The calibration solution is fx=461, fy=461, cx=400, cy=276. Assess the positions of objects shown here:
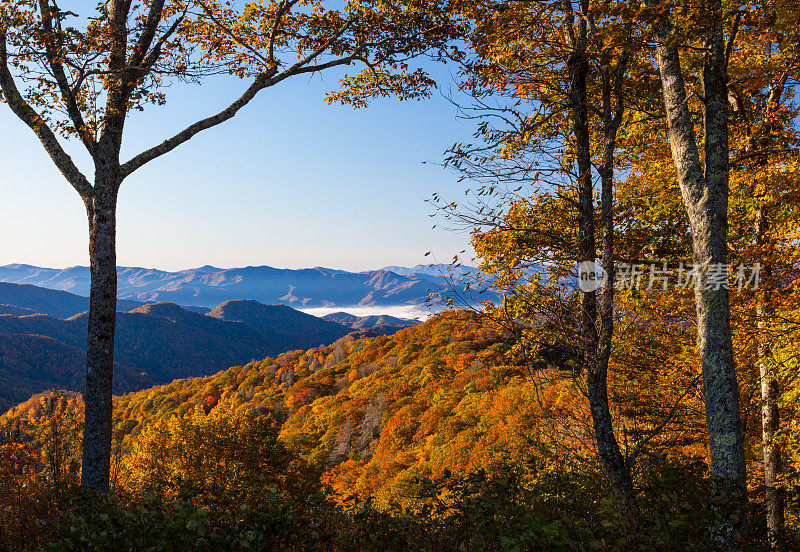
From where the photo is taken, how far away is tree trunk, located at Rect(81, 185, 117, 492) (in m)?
6.30

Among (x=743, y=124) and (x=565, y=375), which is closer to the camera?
(x=565, y=375)

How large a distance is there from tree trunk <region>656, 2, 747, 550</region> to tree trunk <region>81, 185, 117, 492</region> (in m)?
7.74

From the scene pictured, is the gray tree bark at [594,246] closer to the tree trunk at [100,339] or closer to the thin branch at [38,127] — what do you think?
the tree trunk at [100,339]

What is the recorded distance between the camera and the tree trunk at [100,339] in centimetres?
630

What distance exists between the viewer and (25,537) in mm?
5109

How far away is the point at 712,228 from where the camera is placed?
5.82 meters

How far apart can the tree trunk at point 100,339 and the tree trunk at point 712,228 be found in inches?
305

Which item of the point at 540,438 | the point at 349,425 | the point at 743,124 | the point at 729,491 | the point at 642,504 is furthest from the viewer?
the point at 349,425

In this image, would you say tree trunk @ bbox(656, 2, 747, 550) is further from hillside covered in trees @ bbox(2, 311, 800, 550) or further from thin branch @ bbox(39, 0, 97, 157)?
thin branch @ bbox(39, 0, 97, 157)

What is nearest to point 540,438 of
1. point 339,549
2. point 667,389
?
point 667,389

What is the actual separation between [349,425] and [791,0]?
4482cm

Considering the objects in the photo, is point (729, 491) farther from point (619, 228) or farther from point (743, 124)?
point (743, 124)
